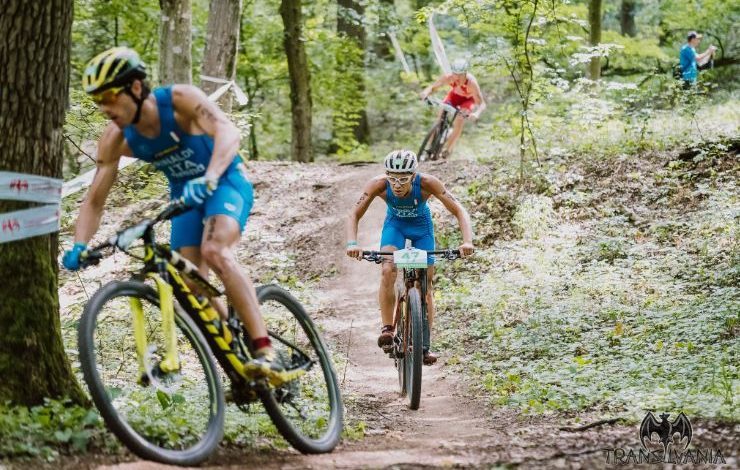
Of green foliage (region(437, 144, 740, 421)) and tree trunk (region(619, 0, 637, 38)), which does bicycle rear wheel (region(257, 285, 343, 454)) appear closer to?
green foliage (region(437, 144, 740, 421))

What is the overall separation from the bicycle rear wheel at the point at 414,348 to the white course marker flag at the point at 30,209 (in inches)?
132

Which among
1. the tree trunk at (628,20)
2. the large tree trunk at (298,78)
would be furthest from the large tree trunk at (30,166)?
the tree trunk at (628,20)

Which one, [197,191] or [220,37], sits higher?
[220,37]

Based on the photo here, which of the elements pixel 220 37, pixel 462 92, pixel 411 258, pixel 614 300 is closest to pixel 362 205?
pixel 411 258

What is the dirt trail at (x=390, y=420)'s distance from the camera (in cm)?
459

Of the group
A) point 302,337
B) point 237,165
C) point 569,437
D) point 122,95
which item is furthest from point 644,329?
point 122,95

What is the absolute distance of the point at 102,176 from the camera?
15.5ft

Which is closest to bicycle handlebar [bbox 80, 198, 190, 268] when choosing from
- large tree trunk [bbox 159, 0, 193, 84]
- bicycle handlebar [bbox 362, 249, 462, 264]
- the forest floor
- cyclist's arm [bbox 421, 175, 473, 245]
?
the forest floor

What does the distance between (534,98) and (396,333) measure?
25.1 ft

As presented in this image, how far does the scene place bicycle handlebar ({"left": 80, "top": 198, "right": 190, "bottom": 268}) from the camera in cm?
416

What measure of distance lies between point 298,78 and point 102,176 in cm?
1628

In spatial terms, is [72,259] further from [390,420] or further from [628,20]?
[628,20]

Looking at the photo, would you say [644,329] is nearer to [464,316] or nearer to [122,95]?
[464,316]

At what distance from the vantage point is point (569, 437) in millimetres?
5180
